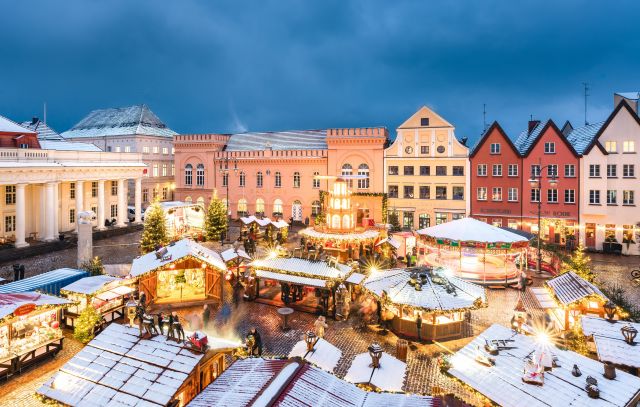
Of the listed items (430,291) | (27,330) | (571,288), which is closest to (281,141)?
(430,291)

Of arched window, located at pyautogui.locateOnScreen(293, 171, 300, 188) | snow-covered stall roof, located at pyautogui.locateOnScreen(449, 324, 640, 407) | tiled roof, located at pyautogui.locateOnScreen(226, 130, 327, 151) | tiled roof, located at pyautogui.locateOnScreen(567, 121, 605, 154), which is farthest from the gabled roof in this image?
snow-covered stall roof, located at pyautogui.locateOnScreen(449, 324, 640, 407)

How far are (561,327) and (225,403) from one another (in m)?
15.0

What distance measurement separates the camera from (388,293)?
16.6 meters

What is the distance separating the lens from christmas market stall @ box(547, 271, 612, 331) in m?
15.1

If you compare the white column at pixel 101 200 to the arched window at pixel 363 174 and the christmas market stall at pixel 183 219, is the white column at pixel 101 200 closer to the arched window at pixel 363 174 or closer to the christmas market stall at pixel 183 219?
the christmas market stall at pixel 183 219

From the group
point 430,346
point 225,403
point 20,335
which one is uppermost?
point 225,403

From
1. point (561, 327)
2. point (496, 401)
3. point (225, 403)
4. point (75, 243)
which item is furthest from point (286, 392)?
point (75, 243)

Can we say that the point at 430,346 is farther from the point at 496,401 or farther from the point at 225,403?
the point at 225,403

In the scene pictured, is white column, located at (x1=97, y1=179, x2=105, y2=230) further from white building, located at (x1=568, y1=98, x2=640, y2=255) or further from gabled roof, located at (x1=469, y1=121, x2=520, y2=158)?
white building, located at (x1=568, y1=98, x2=640, y2=255)

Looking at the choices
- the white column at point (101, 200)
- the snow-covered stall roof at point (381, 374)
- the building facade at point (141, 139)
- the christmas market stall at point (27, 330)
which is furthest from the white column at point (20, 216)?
the snow-covered stall roof at point (381, 374)

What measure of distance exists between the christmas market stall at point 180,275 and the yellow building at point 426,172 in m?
24.5

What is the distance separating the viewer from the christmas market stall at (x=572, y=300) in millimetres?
15078

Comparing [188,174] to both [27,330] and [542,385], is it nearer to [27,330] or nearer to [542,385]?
[27,330]

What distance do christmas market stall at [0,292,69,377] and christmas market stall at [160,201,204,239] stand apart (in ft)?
65.4
